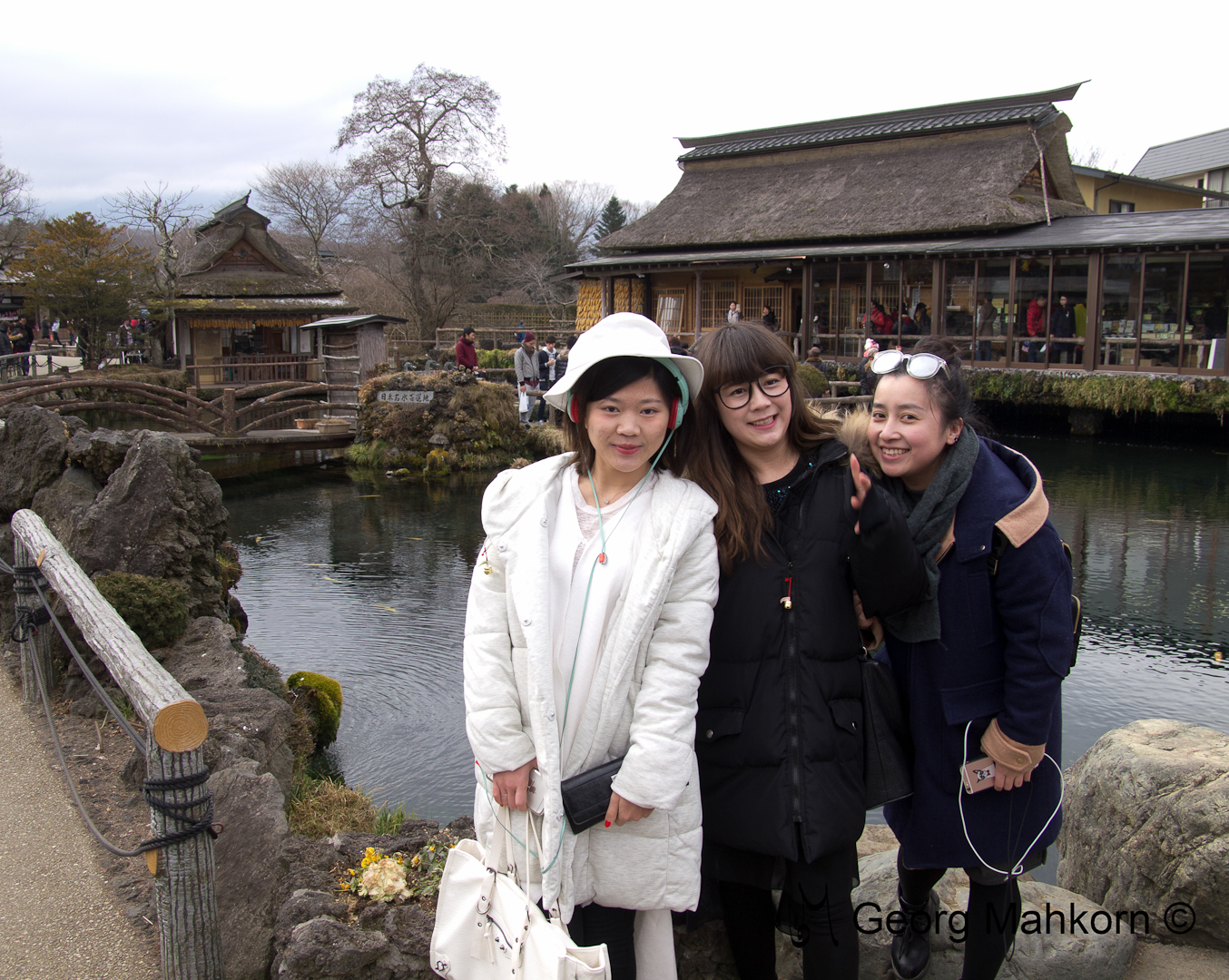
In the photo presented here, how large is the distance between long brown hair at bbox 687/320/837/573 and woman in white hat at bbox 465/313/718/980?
88 millimetres

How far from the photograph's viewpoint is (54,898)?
295 centimetres

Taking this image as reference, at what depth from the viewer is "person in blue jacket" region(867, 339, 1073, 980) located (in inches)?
77.6

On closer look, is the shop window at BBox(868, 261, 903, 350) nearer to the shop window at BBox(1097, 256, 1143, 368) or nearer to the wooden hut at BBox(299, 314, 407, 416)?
the shop window at BBox(1097, 256, 1143, 368)

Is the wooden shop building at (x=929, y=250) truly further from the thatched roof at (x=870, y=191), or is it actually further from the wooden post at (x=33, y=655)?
the wooden post at (x=33, y=655)

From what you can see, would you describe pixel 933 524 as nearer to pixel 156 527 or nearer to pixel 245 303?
pixel 156 527

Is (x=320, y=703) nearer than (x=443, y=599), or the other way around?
(x=320, y=703)

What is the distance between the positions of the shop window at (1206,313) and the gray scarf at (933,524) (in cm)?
1646

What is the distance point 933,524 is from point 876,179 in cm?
2328

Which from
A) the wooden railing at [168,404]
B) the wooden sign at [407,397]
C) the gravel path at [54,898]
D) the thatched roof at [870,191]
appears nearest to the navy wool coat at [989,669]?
the gravel path at [54,898]

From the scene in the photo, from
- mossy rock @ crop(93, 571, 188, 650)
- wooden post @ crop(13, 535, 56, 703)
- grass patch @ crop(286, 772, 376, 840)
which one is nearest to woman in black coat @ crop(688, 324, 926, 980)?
grass patch @ crop(286, 772, 376, 840)

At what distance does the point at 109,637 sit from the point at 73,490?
132 inches

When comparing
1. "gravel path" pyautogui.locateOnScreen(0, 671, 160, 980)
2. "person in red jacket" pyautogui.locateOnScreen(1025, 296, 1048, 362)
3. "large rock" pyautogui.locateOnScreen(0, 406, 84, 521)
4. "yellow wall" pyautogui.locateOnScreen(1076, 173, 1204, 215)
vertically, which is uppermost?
Answer: "yellow wall" pyautogui.locateOnScreen(1076, 173, 1204, 215)

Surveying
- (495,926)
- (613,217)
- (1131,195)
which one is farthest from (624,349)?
(613,217)

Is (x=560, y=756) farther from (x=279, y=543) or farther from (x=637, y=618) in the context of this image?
(x=279, y=543)
